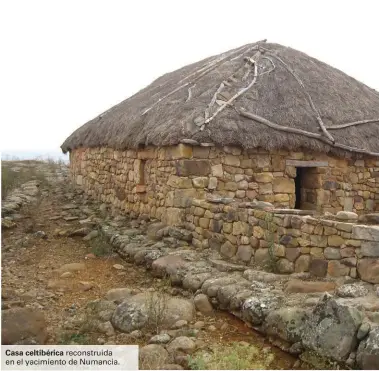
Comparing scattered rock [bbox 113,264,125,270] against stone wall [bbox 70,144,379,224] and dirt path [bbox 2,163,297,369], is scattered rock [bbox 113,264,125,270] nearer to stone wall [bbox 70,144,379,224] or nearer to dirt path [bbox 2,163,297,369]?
dirt path [bbox 2,163,297,369]

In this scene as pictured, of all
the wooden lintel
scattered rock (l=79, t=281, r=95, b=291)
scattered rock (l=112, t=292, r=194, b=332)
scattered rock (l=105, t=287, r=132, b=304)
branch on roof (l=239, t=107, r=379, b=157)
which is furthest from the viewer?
the wooden lintel

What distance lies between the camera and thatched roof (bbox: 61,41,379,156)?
7219mm

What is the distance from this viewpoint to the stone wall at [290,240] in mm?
4498

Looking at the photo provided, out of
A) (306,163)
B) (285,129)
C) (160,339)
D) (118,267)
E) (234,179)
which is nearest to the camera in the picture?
(160,339)

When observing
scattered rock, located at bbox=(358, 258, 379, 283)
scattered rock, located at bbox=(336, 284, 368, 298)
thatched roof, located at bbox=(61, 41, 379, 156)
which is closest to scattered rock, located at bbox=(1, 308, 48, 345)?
scattered rock, located at bbox=(336, 284, 368, 298)

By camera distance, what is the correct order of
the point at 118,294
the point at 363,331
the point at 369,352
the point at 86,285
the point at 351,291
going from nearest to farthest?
the point at 369,352 → the point at 363,331 → the point at 351,291 → the point at 118,294 → the point at 86,285

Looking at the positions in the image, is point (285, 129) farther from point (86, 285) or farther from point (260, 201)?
point (86, 285)

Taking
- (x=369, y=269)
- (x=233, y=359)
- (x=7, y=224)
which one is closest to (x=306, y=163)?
(x=369, y=269)

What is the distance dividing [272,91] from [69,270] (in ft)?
16.7

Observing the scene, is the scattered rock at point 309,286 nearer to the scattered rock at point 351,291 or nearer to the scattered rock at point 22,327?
the scattered rock at point 351,291

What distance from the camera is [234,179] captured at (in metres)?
7.25

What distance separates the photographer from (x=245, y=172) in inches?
288

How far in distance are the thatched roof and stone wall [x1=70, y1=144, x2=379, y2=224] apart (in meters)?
0.27

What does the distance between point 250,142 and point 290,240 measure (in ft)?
7.85
